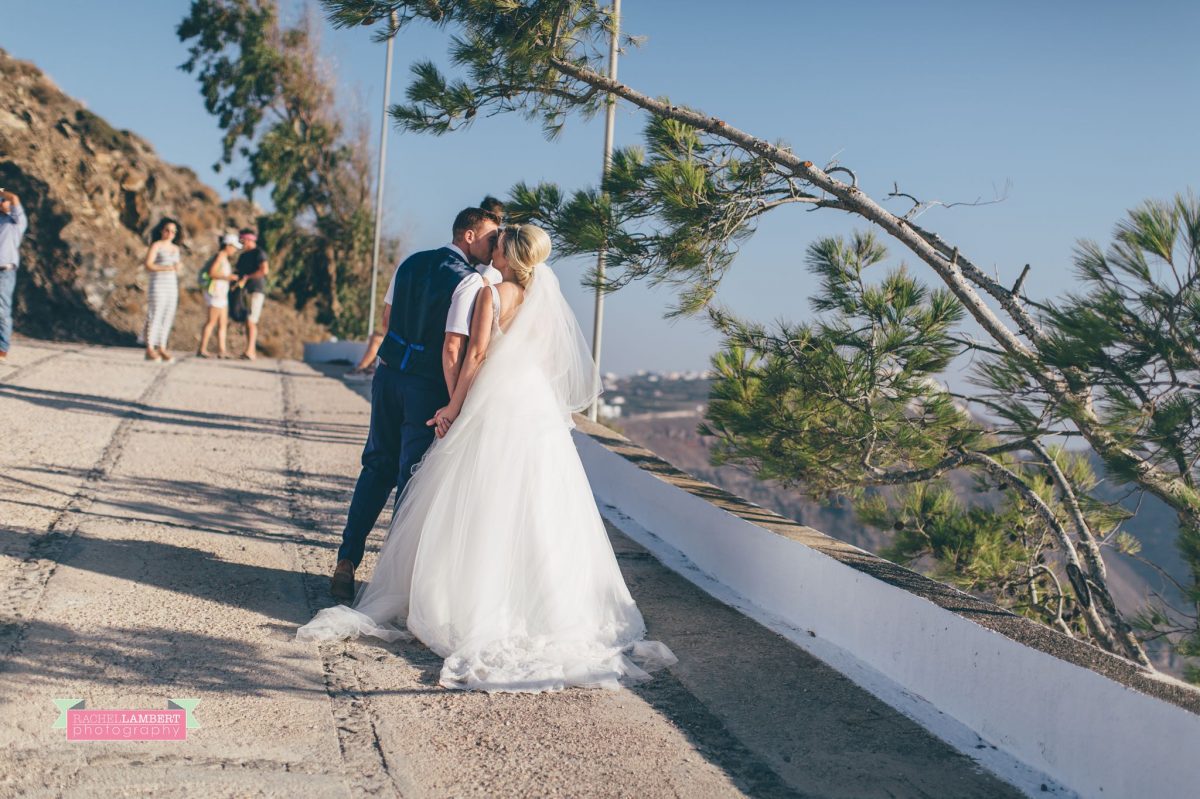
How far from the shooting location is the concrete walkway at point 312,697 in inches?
129

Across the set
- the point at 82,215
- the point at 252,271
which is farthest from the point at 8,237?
the point at 82,215

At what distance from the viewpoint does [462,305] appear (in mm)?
4734

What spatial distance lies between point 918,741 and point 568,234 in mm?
4801

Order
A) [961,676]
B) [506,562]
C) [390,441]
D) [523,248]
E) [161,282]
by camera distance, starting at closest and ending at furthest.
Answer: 1. [961,676]
2. [506,562]
3. [523,248]
4. [390,441]
5. [161,282]

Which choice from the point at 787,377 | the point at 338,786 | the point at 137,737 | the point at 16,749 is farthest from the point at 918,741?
the point at 787,377

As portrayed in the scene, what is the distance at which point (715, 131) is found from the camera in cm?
756

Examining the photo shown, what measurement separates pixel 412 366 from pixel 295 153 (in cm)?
2867

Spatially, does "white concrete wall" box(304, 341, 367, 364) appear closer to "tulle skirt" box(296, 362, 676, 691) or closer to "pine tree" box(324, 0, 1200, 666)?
"pine tree" box(324, 0, 1200, 666)

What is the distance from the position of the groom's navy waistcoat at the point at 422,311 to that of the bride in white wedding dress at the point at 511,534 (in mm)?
265

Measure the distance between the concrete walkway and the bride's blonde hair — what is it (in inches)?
67.4

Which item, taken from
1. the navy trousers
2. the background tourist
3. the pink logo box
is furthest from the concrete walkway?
the background tourist

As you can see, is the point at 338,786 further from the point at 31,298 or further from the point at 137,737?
the point at 31,298

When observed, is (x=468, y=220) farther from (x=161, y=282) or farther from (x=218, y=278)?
(x=218, y=278)

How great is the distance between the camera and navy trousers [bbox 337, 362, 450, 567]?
5031 mm
